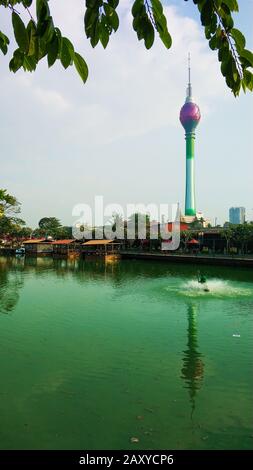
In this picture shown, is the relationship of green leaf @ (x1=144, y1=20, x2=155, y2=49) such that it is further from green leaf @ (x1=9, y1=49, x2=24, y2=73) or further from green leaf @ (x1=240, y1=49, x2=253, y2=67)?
green leaf @ (x1=9, y1=49, x2=24, y2=73)

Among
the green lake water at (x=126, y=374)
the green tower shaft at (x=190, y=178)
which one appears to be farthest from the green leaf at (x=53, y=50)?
the green tower shaft at (x=190, y=178)

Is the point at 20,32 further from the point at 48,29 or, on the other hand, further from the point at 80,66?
the point at 80,66

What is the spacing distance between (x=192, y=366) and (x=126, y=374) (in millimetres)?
1674

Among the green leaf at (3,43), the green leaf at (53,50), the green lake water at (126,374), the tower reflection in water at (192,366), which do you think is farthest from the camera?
the tower reflection in water at (192,366)

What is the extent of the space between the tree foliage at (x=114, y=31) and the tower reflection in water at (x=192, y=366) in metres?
6.06

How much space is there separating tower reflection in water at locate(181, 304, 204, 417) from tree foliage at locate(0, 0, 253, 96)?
19.9 ft

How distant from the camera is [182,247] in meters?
46.8

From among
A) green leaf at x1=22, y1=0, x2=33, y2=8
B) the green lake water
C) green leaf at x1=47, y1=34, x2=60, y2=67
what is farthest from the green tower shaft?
green leaf at x1=47, y1=34, x2=60, y2=67

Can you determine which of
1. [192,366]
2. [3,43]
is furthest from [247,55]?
[192,366]

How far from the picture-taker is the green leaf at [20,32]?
1.26 meters

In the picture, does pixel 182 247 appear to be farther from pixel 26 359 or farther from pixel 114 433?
pixel 114 433

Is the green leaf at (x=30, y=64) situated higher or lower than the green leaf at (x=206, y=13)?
lower

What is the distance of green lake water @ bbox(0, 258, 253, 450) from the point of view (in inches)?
216

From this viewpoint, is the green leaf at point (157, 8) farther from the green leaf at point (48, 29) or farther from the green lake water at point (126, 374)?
the green lake water at point (126, 374)
